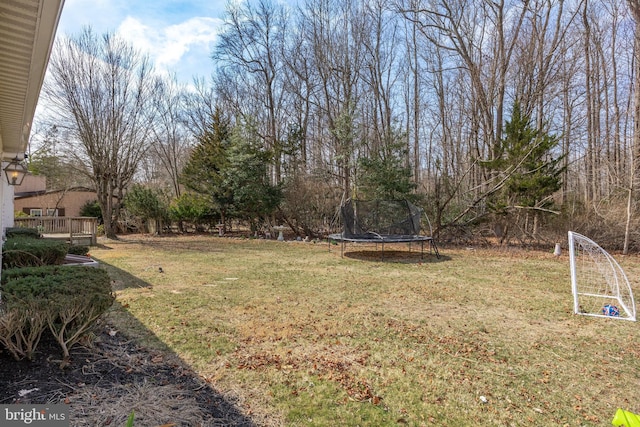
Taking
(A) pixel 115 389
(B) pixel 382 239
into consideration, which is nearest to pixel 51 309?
(A) pixel 115 389

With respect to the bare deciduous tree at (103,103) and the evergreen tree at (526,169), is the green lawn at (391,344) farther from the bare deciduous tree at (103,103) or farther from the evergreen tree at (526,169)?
the bare deciduous tree at (103,103)

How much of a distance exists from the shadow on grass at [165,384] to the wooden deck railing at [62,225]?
986 cm

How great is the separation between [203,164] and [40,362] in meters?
14.8

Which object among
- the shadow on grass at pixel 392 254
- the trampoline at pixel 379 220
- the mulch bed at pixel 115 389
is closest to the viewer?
the mulch bed at pixel 115 389

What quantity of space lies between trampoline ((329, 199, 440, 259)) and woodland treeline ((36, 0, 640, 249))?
149 cm

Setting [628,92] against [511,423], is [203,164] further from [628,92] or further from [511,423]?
[628,92]

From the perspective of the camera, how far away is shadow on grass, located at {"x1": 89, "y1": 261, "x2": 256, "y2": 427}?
2.21 meters

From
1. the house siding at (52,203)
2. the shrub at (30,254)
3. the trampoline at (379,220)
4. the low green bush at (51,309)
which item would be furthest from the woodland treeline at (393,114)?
the low green bush at (51,309)

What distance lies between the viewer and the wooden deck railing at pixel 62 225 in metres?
11.8

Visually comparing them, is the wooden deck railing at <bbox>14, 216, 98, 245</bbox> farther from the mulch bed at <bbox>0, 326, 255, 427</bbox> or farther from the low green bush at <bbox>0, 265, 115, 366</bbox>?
the mulch bed at <bbox>0, 326, 255, 427</bbox>

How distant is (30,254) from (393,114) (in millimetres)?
14946

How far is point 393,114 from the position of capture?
54.7ft
